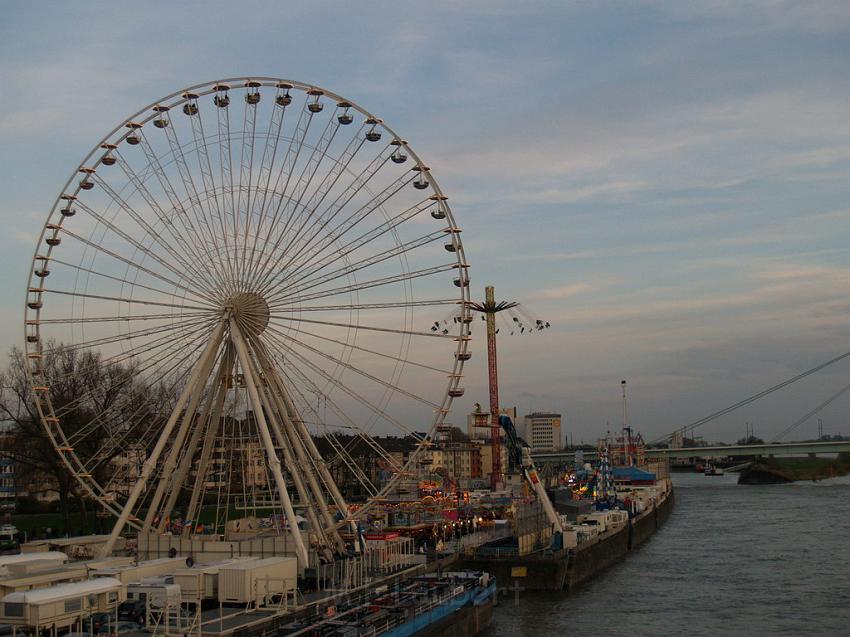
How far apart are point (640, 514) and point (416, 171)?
51956 mm

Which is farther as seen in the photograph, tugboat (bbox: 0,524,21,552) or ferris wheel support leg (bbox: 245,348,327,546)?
tugboat (bbox: 0,524,21,552)

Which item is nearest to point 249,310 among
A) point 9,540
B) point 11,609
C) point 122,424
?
point 11,609

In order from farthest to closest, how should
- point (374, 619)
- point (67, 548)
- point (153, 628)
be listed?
point (67, 548) → point (374, 619) → point (153, 628)

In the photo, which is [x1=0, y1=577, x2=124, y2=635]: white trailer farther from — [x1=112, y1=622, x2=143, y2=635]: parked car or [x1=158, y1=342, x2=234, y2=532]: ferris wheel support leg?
[x1=158, y1=342, x2=234, y2=532]: ferris wheel support leg

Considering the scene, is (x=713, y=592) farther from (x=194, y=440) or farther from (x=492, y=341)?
(x=492, y=341)

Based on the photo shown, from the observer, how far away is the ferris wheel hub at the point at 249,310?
39062 mm

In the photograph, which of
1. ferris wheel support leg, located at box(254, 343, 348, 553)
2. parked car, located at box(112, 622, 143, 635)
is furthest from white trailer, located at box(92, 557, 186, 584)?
ferris wheel support leg, located at box(254, 343, 348, 553)

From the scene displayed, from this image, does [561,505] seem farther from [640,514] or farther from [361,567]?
[361,567]

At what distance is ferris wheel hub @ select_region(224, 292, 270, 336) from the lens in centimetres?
3906

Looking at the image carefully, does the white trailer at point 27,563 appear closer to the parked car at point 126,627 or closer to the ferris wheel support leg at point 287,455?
the parked car at point 126,627

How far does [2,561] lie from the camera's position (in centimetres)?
3491

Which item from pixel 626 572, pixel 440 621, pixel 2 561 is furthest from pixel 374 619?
pixel 626 572

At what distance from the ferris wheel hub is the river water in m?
15.8

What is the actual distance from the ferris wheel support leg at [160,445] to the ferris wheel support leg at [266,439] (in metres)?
0.82
